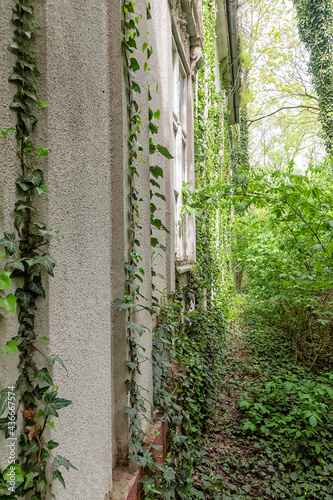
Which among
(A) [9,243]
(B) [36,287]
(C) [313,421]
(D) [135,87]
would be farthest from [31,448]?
(C) [313,421]

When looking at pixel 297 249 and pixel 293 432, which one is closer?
pixel 293 432

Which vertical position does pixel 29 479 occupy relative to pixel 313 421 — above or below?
above

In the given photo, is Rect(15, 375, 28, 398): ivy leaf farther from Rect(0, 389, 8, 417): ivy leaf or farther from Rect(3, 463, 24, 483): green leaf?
Rect(3, 463, 24, 483): green leaf

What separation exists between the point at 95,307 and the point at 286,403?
156 inches

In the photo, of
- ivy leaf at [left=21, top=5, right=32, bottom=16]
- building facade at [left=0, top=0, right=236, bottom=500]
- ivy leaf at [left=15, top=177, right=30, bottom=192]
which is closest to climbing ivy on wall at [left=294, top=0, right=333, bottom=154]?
building facade at [left=0, top=0, right=236, bottom=500]

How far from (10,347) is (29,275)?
0.19 meters

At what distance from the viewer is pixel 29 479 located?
0.83 meters

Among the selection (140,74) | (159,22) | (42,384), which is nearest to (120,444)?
(42,384)

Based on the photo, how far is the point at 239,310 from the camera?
428 inches

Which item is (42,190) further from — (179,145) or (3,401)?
(179,145)

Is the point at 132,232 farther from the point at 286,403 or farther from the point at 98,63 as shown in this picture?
the point at 286,403

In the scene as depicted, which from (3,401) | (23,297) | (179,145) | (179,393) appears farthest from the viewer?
(179,145)

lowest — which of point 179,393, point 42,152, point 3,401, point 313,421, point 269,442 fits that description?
point 269,442

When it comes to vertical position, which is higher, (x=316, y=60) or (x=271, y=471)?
(x=316, y=60)
